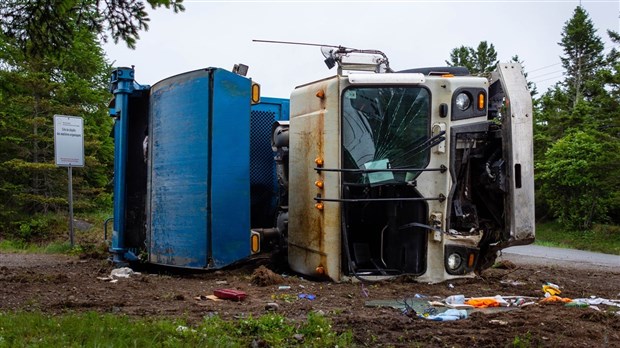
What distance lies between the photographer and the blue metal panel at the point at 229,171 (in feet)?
20.8

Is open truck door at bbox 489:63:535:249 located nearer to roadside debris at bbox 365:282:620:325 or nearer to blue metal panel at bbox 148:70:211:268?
roadside debris at bbox 365:282:620:325

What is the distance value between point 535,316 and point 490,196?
2.04 metres

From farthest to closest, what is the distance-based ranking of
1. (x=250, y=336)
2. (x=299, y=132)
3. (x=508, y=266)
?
(x=508, y=266), (x=299, y=132), (x=250, y=336)

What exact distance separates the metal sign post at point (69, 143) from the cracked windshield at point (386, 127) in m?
7.05

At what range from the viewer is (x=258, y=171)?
730 centimetres

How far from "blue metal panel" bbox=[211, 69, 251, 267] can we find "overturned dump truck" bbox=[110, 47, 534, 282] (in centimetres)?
1

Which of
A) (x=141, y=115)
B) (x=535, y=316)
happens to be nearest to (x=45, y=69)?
(x=141, y=115)

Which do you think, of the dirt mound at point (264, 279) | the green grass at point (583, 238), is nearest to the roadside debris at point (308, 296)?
the dirt mound at point (264, 279)

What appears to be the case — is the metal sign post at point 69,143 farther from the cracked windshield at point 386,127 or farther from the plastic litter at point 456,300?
the plastic litter at point 456,300

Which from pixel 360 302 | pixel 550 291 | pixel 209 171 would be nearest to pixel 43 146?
pixel 209 171

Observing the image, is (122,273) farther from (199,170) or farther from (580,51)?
(580,51)

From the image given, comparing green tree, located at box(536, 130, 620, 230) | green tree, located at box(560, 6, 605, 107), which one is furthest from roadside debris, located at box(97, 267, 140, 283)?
green tree, located at box(560, 6, 605, 107)

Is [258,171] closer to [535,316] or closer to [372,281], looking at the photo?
[372,281]

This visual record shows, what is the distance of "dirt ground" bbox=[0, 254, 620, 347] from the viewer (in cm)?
379
